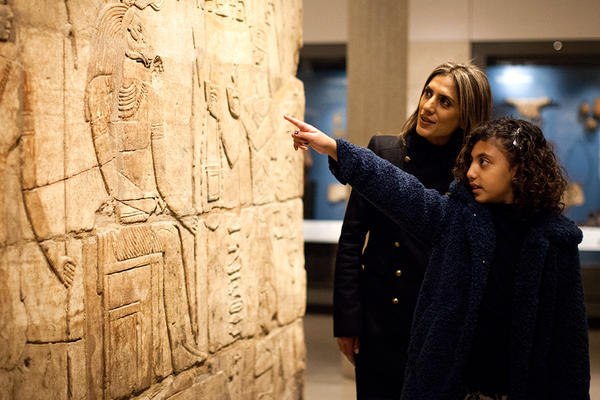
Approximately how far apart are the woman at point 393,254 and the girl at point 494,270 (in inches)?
19.9

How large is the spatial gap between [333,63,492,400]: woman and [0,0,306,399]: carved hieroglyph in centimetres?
81

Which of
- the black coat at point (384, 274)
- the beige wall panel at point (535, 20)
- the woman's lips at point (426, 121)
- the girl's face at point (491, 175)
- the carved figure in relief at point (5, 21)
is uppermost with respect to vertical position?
the beige wall panel at point (535, 20)

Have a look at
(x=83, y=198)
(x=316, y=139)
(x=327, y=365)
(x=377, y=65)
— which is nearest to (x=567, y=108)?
(x=377, y=65)

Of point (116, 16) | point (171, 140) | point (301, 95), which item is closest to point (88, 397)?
point (171, 140)

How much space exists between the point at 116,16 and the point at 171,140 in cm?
62

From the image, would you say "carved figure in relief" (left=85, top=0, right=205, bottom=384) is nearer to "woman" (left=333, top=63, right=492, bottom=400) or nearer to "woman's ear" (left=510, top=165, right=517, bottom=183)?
"woman" (left=333, top=63, right=492, bottom=400)

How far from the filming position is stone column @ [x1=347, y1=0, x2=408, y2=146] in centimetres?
541

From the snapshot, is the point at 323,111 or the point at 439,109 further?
the point at 323,111

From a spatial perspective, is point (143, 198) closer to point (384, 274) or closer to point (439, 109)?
point (384, 274)

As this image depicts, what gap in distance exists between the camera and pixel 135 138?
2900 mm

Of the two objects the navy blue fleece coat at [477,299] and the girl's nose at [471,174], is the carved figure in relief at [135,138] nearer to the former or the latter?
the navy blue fleece coat at [477,299]

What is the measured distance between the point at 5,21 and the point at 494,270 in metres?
1.86

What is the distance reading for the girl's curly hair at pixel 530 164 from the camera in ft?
7.24

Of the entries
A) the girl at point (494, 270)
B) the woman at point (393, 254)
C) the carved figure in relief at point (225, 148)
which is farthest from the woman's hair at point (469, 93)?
the carved figure in relief at point (225, 148)
